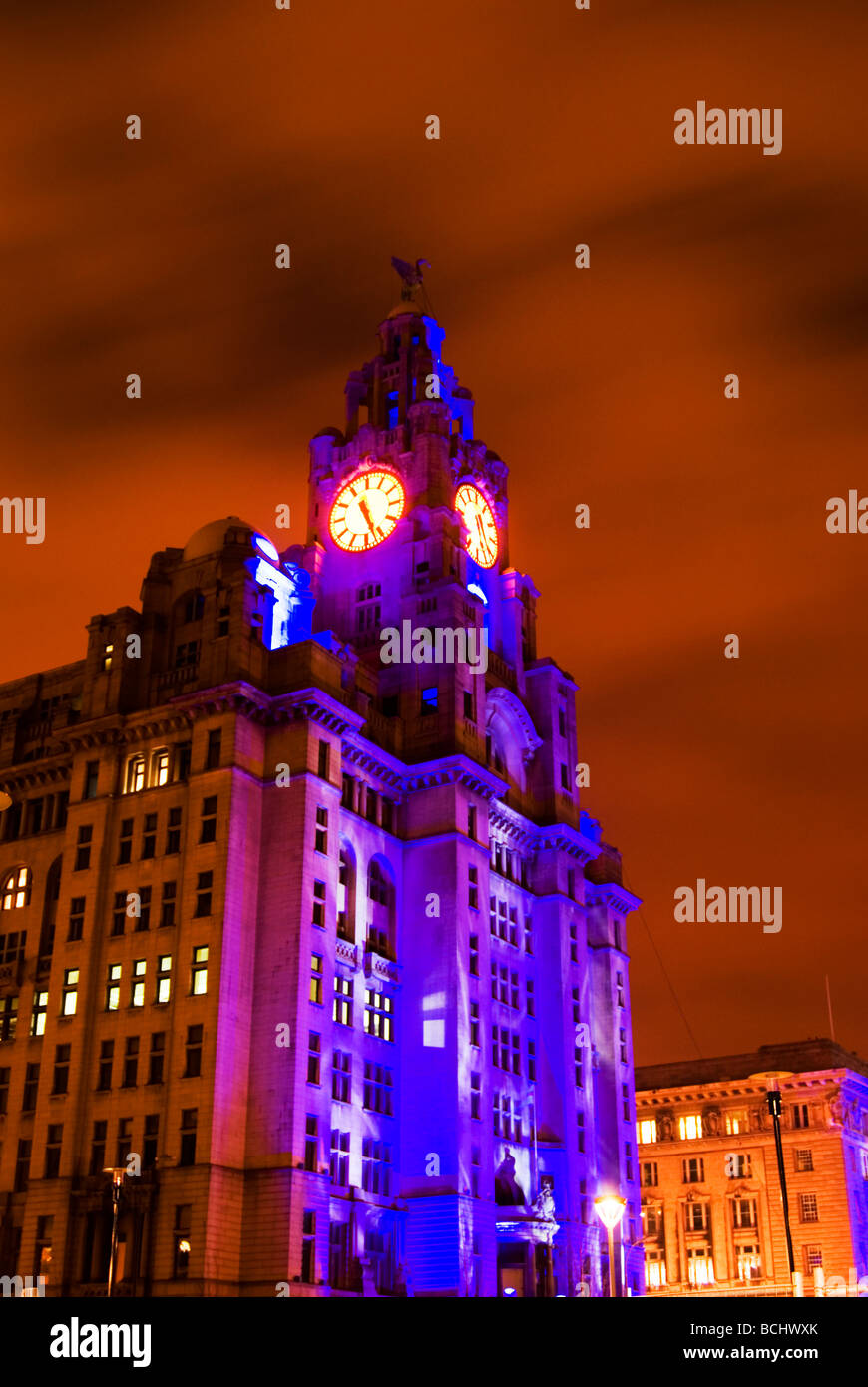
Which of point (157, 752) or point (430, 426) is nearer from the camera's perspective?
point (157, 752)

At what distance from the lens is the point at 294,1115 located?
7706 cm

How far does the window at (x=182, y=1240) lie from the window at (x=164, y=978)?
474 inches

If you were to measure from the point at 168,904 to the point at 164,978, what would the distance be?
435 cm

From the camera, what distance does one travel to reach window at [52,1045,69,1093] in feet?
272

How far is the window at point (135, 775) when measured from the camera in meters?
89.9

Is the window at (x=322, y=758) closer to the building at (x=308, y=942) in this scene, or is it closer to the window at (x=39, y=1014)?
the building at (x=308, y=942)

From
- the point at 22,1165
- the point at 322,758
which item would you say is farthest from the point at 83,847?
the point at 22,1165

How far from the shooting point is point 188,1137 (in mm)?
76625

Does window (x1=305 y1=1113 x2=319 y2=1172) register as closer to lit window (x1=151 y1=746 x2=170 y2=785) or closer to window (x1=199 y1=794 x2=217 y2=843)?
window (x1=199 y1=794 x2=217 y2=843)

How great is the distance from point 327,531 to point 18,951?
141 feet

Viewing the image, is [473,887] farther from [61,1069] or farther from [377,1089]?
[61,1069]

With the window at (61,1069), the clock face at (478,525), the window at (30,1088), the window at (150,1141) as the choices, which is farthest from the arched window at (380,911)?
the clock face at (478,525)
